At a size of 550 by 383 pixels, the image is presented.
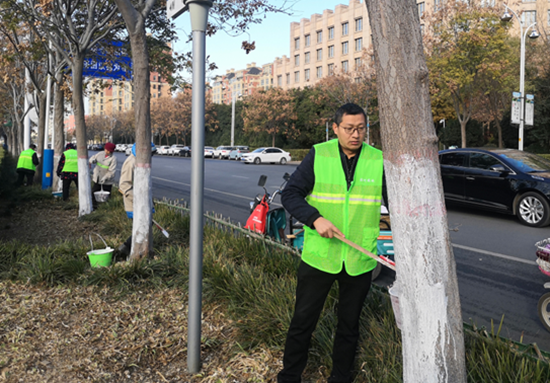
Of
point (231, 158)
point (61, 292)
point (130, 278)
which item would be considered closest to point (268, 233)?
point (130, 278)

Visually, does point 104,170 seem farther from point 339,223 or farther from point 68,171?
point 339,223

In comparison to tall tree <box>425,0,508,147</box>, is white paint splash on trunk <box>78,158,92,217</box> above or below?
below

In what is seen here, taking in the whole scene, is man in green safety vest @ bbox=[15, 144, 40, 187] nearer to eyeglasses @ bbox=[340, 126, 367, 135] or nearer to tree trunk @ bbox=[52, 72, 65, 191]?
tree trunk @ bbox=[52, 72, 65, 191]

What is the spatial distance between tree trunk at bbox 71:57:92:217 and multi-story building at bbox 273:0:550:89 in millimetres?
53620

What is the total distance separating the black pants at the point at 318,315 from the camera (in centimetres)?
296

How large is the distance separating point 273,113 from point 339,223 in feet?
167

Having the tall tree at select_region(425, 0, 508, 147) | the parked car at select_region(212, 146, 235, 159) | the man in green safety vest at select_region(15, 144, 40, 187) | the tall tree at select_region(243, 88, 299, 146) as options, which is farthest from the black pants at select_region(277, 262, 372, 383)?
the tall tree at select_region(243, 88, 299, 146)

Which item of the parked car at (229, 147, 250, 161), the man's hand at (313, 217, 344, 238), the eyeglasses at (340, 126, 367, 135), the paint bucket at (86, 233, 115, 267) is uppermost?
the eyeglasses at (340, 126, 367, 135)

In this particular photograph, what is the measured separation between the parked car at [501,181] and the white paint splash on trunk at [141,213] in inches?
298

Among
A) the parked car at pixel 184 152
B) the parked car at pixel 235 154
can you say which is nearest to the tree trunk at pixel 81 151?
the parked car at pixel 235 154

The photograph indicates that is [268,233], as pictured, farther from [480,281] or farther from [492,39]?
[492,39]

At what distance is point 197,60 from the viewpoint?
3.49 m

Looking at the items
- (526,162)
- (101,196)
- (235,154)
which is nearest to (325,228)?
(101,196)

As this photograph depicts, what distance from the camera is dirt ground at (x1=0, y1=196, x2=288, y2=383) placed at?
135 inches
